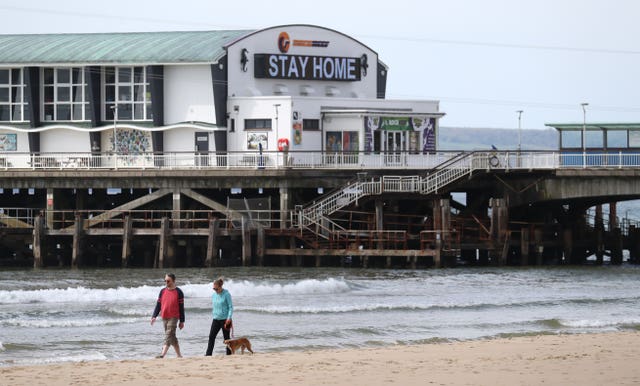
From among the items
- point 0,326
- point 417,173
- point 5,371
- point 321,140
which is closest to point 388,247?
point 417,173

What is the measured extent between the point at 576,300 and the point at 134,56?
2602 cm

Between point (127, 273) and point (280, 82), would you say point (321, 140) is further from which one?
point (127, 273)

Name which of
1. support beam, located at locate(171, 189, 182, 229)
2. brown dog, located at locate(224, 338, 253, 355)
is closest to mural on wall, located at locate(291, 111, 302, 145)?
support beam, located at locate(171, 189, 182, 229)

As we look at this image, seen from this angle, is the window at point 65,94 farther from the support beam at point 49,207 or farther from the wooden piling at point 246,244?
the wooden piling at point 246,244

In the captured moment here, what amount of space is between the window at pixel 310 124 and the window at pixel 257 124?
151 centimetres

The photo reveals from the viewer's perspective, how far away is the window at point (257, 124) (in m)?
63.1

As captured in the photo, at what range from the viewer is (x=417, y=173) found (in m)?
58.2

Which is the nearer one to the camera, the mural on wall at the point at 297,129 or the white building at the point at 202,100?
the mural on wall at the point at 297,129

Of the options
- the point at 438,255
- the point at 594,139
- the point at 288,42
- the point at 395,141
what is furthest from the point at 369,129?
the point at 438,255

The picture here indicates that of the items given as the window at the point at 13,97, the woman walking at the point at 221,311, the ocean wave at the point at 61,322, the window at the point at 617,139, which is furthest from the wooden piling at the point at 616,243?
the woman walking at the point at 221,311

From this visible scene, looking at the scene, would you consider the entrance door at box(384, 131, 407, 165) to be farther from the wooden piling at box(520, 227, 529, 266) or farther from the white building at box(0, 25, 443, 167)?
the wooden piling at box(520, 227, 529, 266)

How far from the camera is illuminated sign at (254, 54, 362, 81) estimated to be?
213 feet

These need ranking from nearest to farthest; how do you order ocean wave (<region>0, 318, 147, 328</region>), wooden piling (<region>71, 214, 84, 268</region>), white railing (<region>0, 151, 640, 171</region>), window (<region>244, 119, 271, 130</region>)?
ocean wave (<region>0, 318, 147, 328</region>)
white railing (<region>0, 151, 640, 171</region>)
wooden piling (<region>71, 214, 84, 268</region>)
window (<region>244, 119, 271, 130</region>)

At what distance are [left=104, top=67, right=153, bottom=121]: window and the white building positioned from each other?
4cm
